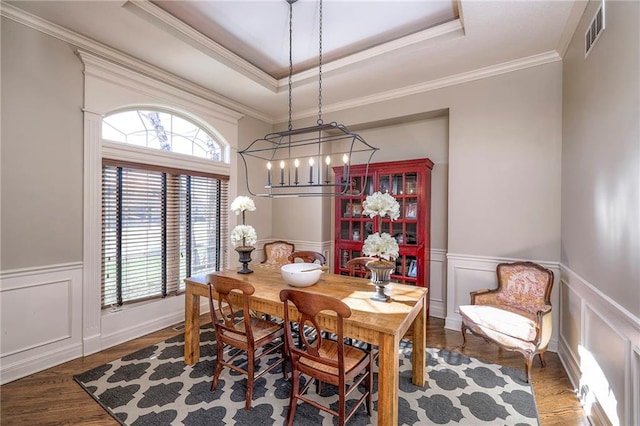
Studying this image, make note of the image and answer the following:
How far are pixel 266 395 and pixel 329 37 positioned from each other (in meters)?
3.22

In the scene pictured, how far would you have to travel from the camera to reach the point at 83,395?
2076mm

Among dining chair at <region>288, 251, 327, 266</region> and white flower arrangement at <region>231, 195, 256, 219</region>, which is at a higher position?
white flower arrangement at <region>231, 195, 256, 219</region>

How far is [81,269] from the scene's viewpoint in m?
2.63

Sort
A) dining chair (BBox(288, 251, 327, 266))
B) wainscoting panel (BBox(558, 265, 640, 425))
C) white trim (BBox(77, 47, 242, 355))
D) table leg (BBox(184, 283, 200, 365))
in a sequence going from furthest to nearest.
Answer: dining chair (BBox(288, 251, 327, 266))
white trim (BBox(77, 47, 242, 355))
table leg (BBox(184, 283, 200, 365))
wainscoting panel (BBox(558, 265, 640, 425))

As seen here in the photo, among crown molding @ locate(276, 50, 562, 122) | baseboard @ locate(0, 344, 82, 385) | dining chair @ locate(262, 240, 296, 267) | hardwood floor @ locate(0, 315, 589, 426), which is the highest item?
crown molding @ locate(276, 50, 562, 122)

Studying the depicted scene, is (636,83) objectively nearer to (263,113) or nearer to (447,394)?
(447,394)

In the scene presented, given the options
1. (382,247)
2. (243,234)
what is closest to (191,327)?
(243,234)

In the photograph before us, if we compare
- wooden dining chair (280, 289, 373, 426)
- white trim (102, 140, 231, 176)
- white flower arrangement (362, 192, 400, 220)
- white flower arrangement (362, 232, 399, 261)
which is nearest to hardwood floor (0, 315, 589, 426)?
wooden dining chair (280, 289, 373, 426)

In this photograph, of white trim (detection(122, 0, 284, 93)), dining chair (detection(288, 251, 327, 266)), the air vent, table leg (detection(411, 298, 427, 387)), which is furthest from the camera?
dining chair (detection(288, 251, 327, 266))

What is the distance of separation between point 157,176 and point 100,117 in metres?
0.76

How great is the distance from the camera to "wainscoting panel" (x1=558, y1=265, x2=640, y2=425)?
1.43m

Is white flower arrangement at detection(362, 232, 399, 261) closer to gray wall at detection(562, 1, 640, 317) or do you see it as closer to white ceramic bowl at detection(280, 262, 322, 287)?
white ceramic bowl at detection(280, 262, 322, 287)

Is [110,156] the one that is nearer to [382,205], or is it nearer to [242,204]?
[242,204]

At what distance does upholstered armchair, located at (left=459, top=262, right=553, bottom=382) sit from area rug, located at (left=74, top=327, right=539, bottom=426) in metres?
0.30
